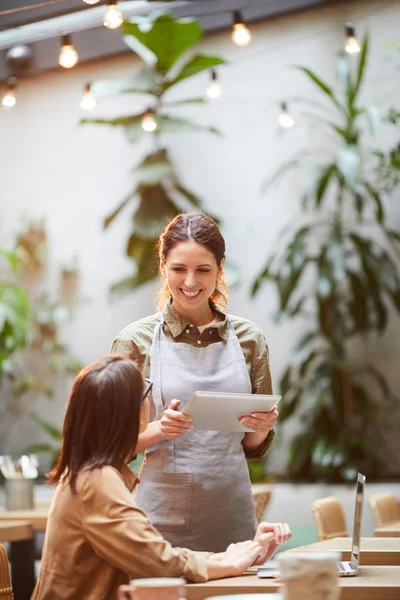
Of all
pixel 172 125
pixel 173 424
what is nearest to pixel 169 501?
pixel 173 424

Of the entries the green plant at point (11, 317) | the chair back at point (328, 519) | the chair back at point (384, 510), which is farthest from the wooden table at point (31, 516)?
the green plant at point (11, 317)

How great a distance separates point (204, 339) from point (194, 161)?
434 centimetres

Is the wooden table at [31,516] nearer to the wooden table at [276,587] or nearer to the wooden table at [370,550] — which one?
the wooden table at [370,550]

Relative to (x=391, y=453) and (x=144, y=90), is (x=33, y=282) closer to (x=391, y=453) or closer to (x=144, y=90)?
(x=144, y=90)

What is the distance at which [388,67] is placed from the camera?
6191mm

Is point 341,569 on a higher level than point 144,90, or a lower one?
lower

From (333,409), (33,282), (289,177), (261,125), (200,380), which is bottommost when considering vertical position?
(333,409)

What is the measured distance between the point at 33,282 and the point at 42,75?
62.1 inches

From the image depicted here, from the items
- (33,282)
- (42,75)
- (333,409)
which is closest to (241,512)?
(333,409)

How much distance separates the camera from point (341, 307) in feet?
19.5

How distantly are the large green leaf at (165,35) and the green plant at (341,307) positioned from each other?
762 mm

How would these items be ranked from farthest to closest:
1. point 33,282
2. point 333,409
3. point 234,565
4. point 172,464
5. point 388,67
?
point 33,282 < point 388,67 < point 333,409 < point 172,464 < point 234,565

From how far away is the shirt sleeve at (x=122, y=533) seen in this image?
175 centimetres

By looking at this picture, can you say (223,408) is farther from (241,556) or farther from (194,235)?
(194,235)
